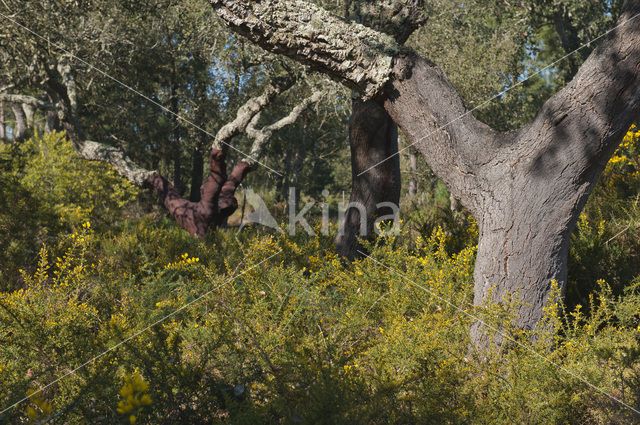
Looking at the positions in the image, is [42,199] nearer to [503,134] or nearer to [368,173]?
[368,173]

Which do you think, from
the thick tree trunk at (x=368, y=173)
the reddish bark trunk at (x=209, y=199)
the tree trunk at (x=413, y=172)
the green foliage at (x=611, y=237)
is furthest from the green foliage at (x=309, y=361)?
the tree trunk at (x=413, y=172)

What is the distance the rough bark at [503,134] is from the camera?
3051mm

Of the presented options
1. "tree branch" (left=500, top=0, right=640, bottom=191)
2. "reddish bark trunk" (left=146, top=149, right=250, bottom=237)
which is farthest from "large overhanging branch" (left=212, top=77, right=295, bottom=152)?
"tree branch" (left=500, top=0, right=640, bottom=191)

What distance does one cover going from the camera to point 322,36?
355 centimetres

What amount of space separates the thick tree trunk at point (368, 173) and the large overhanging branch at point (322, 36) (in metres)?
1.29

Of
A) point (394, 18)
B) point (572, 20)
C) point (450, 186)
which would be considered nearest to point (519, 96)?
point (572, 20)

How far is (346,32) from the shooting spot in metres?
3.56

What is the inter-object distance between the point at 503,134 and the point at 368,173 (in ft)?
6.23

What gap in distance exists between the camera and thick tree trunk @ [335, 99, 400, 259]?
495cm

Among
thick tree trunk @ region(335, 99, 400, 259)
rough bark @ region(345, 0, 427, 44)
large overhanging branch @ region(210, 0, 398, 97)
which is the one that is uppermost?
rough bark @ region(345, 0, 427, 44)

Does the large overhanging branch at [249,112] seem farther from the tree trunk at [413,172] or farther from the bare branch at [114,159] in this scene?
the tree trunk at [413,172]

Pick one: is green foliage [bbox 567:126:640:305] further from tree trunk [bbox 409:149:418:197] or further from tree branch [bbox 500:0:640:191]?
tree trunk [bbox 409:149:418:197]

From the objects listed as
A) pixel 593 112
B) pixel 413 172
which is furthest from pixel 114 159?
pixel 413 172

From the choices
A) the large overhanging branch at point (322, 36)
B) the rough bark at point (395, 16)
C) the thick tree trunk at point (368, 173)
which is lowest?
the thick tree trunk at point (368, 173)
